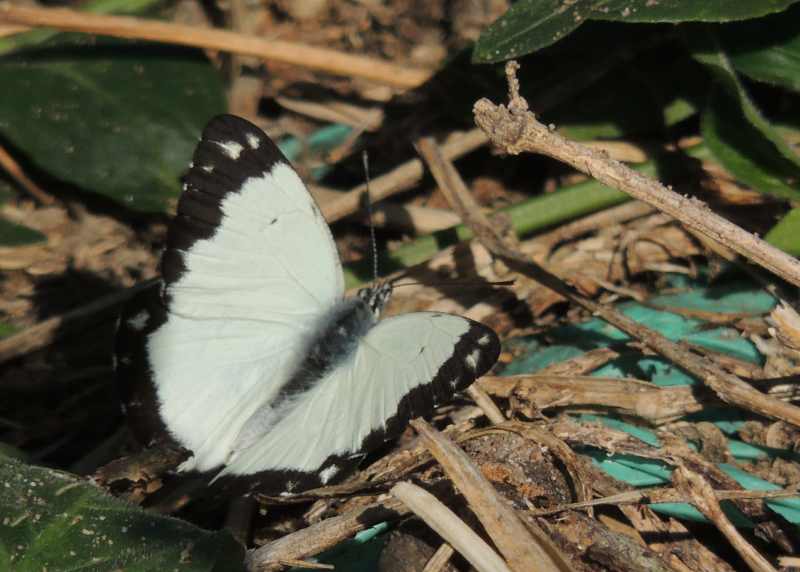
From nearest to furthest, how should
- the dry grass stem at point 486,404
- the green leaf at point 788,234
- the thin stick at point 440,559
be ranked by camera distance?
the thin stick at point 440,559
the dry grass stem at point 486,404
the green leaf at point 788,234

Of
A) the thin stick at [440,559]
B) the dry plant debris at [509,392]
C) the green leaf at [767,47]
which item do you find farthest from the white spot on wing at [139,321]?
the green leaf at [767,47]

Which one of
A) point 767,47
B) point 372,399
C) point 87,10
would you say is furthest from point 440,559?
point 87,10

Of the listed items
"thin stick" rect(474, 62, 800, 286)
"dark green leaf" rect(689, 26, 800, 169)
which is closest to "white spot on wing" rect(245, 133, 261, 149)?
"thin stick" rect(474, 62, 800, 286)

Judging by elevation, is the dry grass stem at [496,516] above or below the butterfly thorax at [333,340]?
below

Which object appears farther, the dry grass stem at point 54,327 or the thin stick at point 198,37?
the thin stick at point 198,37

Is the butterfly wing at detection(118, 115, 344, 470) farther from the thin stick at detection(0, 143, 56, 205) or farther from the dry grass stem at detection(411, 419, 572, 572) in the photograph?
the thin stick at detection(0, 143, 56, 205)

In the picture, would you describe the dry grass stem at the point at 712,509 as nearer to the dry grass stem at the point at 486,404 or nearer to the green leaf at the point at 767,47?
the dry grass stem at the point at 486,404

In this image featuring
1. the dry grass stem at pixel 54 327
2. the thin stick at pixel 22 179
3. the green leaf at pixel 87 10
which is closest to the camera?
the dry grass stem at pixel 54 327

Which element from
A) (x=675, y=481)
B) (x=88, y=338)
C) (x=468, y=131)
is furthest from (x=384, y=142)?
(x=675, y=481)
